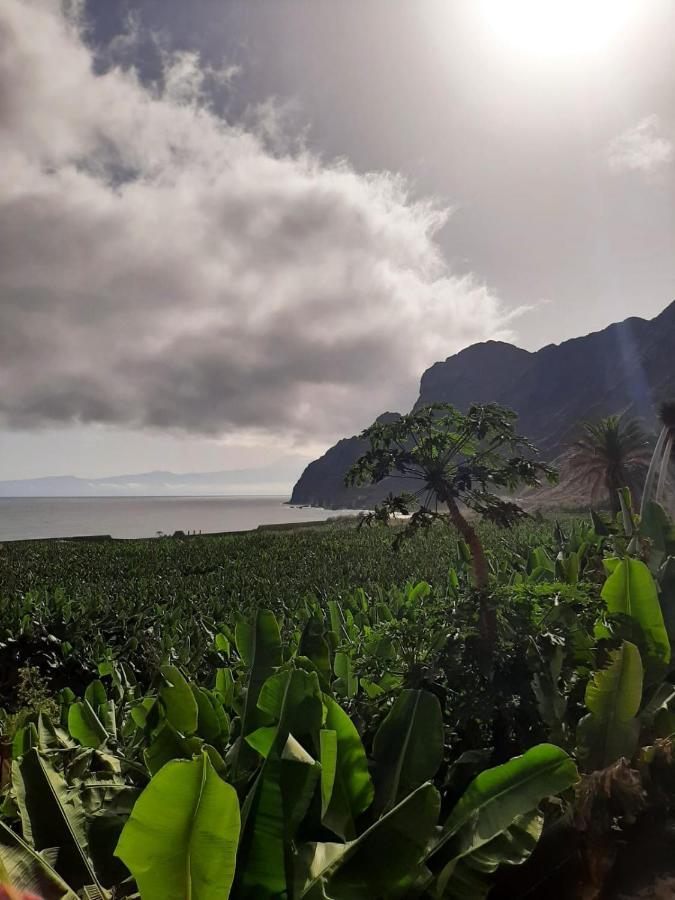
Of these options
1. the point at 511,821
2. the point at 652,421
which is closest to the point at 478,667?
the point at 511,821

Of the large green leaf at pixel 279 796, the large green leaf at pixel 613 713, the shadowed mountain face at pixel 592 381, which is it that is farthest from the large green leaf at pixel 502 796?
the shadowed mountain face at pixel 592 381

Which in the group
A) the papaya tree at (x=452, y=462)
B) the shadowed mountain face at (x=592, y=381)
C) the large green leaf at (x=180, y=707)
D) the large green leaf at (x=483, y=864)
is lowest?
the large green leaf at (x=483, y=864)

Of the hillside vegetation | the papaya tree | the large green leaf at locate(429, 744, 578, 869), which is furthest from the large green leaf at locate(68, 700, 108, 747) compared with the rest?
the papaya tree

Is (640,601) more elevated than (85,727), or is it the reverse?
(640,601)

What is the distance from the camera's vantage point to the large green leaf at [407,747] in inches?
55.9

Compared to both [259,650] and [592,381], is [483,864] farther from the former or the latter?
[592,381]

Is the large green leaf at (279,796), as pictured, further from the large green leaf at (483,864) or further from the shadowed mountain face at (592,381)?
the shadowed mountain face at (592,381)

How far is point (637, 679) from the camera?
5.16 feet

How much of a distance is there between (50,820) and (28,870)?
32cm

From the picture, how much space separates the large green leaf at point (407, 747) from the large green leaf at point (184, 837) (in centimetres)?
62

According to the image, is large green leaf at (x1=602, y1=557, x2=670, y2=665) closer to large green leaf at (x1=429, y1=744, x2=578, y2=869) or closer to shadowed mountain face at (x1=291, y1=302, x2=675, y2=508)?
large green leaf at (x1=429, y1=744, x2=578, y2=869)

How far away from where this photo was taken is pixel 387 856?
1.11 metres

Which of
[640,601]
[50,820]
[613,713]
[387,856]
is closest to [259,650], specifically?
[50,820]

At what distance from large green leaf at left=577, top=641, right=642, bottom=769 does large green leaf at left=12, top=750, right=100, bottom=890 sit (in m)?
1.42
